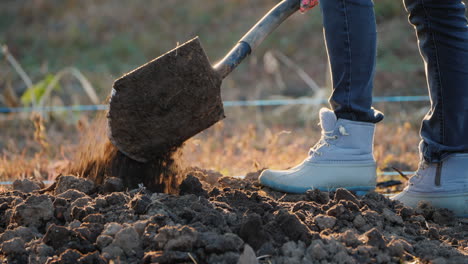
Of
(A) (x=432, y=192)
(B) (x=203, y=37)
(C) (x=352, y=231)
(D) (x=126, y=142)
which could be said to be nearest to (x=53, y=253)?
(D) (x=126, y=142)

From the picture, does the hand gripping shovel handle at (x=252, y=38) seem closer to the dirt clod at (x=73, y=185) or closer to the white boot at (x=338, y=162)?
the white boot at (x=338, y=162)

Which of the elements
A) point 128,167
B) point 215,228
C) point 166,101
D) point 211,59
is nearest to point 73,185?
point 128,167

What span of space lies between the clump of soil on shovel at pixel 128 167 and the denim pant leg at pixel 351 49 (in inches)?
33.1

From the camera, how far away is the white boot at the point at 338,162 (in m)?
2.58

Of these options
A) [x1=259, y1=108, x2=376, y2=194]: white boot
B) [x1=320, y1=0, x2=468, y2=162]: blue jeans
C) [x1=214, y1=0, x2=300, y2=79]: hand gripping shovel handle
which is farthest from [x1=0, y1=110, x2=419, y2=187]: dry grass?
[x1=320, y1=0, x2=468, y2=162]: blue jeans

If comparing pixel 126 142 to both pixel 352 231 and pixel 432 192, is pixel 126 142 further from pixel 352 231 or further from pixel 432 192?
pixel 432 192

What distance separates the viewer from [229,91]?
7113 mm

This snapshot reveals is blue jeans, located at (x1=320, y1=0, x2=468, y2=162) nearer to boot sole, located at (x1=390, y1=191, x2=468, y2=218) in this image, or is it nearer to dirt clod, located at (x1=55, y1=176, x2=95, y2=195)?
boot sole, located at (x1=390, y1=191, x2=468, y2=218)

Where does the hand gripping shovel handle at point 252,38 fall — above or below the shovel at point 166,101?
above

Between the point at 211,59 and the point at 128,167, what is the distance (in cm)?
570

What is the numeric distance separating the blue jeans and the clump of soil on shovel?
85cm

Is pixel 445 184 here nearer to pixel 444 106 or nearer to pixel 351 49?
pixel 444 106

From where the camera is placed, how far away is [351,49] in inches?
95.1

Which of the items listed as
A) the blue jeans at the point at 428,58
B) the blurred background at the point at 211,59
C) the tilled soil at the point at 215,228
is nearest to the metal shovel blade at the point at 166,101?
the tilled soil at the point at 215,228
